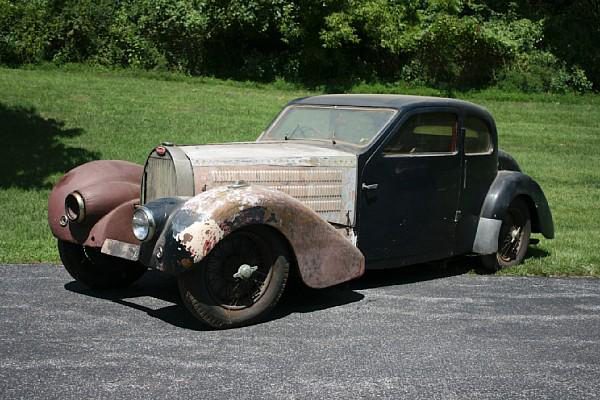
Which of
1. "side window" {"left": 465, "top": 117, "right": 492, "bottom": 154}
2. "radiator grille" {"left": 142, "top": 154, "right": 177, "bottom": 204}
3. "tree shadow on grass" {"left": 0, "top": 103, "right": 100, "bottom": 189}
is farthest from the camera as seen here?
"tree shadow on grass" {"left": 0, "top": 103, "right": 100, "bottom": 189}

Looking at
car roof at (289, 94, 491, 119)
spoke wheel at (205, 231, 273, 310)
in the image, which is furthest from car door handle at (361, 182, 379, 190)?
spoke wheel at (205, 231, 273, 310)

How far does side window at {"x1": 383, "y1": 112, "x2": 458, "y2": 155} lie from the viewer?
715 centimetres

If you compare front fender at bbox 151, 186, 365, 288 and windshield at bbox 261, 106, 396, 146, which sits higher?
windshield at bbox 261, 106, 396, 146

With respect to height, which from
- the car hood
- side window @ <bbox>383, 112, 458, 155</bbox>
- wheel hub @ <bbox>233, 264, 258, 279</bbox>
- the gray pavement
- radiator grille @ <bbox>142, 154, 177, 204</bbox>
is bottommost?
the gray pavement

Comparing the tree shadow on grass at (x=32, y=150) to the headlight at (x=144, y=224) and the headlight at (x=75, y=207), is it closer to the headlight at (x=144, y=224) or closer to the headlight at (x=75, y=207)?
the headlight at (x=75, y=207)

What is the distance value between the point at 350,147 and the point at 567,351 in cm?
237

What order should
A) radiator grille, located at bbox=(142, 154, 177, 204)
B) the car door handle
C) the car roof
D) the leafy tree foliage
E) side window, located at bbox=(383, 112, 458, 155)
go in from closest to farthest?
1. radiator grille, located at bbox=(142, 154, 177, 204)
2. the car door handle
3. side window, located at bbox=(383, 112, 458, 155)
4. the car roof
5. the leafy tree foliage

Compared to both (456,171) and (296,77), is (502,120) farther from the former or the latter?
(456,171)

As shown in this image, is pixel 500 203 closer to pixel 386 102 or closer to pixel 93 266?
pixel 386 102

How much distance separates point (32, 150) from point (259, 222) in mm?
9008

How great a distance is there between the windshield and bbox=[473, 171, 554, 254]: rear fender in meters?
1.39

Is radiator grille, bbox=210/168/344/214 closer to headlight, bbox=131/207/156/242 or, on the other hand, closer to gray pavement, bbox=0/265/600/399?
headlight, bbox=131/207/156/242

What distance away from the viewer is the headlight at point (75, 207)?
257 inches

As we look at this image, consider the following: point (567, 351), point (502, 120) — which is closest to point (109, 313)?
point (567, 351)
